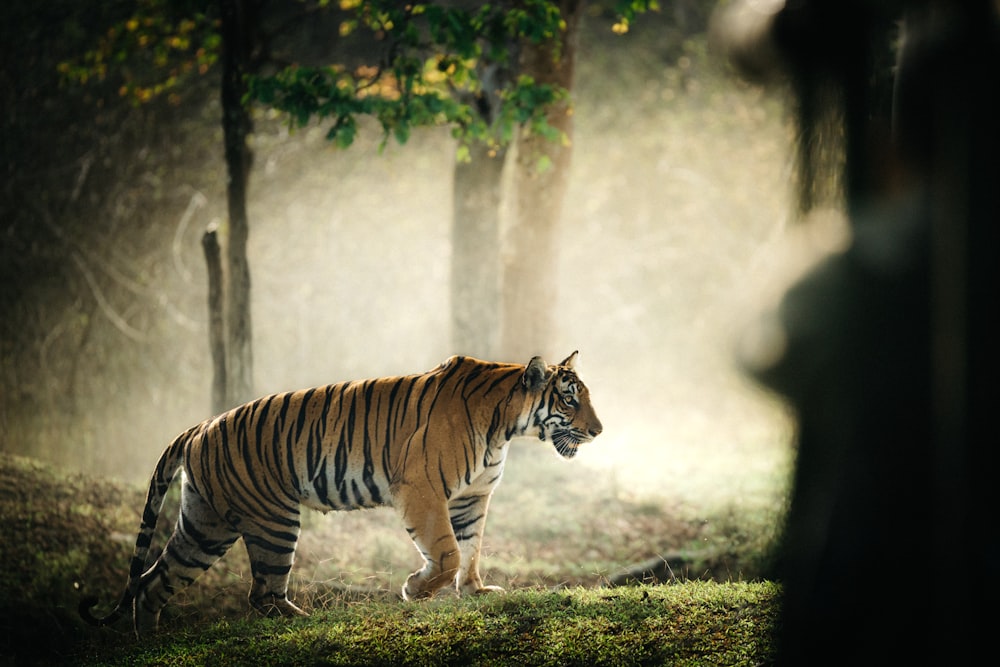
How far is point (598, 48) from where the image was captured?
22828 millimetres

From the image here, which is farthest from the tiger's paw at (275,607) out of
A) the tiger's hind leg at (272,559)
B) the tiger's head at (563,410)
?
the tiger's head at (563,410)

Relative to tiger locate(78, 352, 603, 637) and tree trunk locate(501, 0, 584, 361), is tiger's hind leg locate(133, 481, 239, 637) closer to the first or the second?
tiger locate(78, 352, 603, 637)

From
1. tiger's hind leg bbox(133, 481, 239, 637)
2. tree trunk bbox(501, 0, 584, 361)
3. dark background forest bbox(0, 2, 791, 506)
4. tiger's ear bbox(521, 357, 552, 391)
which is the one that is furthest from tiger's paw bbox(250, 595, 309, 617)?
tree trunk bbox(501, 0, 584, 361)

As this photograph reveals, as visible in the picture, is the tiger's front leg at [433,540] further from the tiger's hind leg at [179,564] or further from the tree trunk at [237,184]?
the tree trunk at [237,184]

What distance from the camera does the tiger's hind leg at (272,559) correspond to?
19.4 feet

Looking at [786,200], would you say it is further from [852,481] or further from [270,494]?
[270,494]

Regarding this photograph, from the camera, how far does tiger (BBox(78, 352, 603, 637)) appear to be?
225 inches

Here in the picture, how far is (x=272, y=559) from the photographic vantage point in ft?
19.4

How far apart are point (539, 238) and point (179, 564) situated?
684cm

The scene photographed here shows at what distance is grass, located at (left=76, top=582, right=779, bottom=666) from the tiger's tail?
0.39 m

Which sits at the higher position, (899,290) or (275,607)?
(899,290)

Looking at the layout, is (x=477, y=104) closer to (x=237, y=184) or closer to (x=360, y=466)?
(x=237, y=184)

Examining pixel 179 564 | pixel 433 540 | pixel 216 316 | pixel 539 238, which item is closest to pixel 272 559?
pixel 179 564

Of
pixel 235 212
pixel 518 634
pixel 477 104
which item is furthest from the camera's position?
pixel 477 104
